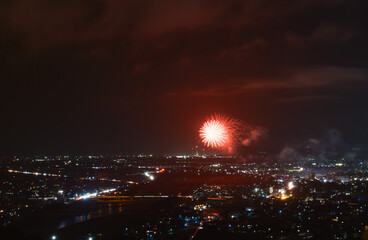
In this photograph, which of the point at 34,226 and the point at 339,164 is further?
the point at 339,164

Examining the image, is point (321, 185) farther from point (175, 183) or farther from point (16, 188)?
point (16, 188)

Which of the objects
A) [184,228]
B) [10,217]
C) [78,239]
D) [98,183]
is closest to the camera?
[78,239]

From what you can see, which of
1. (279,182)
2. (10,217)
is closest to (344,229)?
(10,217)

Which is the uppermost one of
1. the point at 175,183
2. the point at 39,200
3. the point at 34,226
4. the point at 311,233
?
the point at 175,183

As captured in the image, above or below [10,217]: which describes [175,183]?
above

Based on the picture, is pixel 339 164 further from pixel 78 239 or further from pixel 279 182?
pixel 78 239

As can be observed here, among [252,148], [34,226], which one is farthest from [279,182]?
[34,226]

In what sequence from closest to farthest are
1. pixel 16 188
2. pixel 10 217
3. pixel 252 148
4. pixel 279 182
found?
1. pixel 10 217
2. pixel 16 188
3. pixel 279 182
4. pixel 252 148
